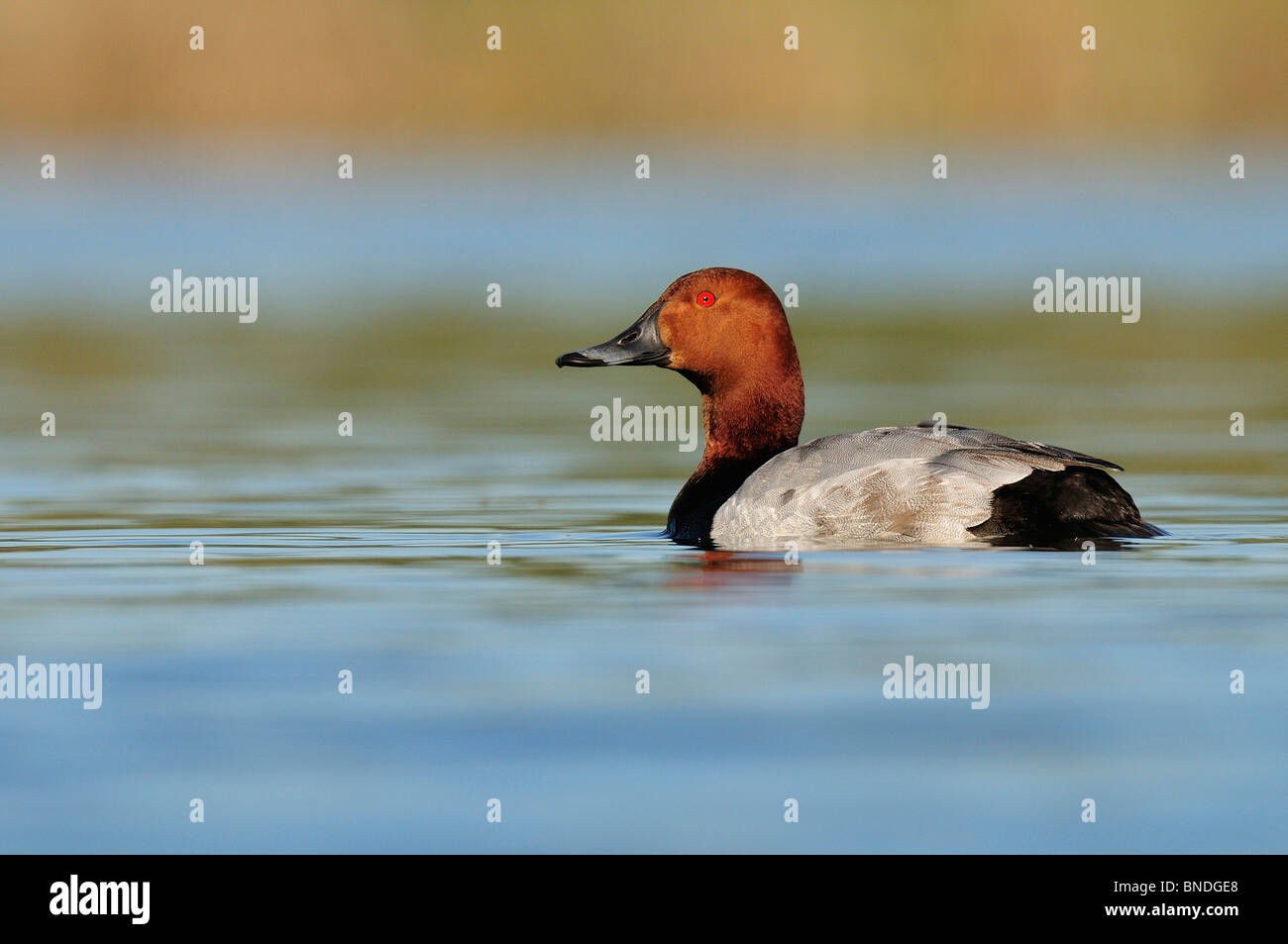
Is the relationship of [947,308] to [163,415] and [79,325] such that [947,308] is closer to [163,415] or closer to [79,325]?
[79,325]

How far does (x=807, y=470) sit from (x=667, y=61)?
35.1 metres

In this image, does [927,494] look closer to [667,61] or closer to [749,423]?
[749,423]

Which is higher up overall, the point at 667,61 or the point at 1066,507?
the point at 667,61

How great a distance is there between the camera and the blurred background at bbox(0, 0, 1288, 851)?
22.7ft

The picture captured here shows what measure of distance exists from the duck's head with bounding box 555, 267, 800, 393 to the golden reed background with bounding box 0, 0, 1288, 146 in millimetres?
29763

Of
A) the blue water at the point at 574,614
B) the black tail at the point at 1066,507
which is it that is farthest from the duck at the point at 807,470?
the blue water at the point at 574,614

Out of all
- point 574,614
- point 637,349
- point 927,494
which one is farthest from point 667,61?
point 574,614

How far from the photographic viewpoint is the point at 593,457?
14.7 m

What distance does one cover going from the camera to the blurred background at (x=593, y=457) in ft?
22.7

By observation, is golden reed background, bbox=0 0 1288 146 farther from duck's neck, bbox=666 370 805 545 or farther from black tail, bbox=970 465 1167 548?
black tail, bbox=970 465 1167 548

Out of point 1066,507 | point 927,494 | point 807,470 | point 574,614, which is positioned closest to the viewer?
point 574,614

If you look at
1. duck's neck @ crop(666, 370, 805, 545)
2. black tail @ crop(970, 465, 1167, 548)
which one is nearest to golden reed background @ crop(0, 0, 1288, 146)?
duck's neck @ crop(666, 370, 805, 545)

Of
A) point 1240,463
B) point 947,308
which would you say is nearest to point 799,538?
point 1240,463
